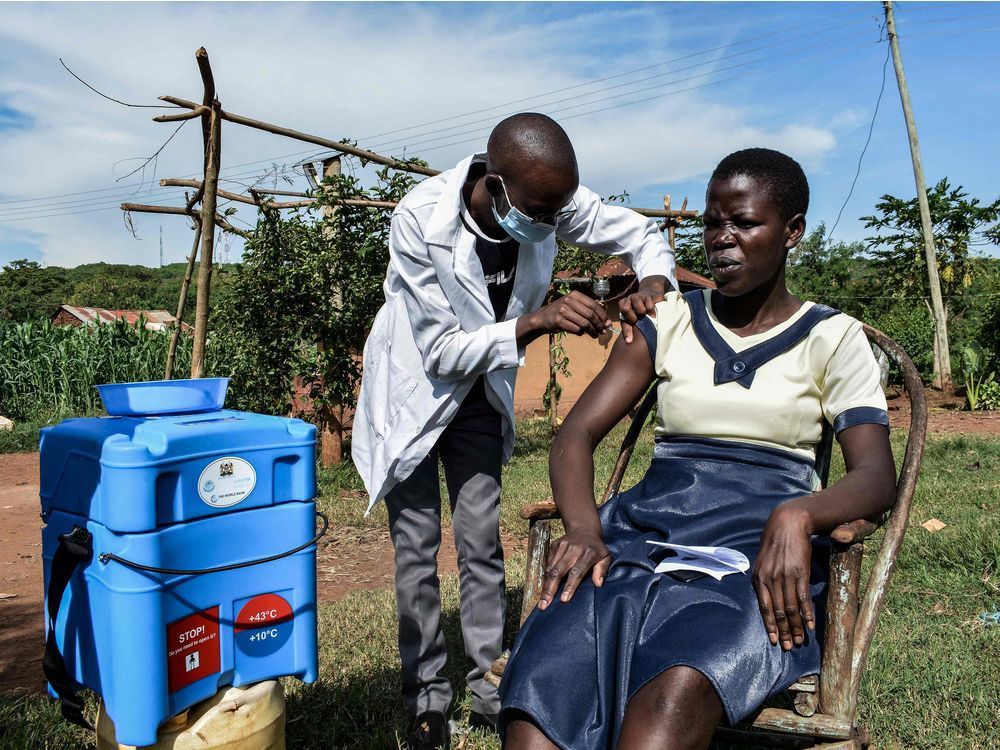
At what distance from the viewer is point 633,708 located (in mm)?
1649

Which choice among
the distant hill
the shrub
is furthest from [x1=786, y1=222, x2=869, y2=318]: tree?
the distant hill

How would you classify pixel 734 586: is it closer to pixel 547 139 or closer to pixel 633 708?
pixel 633 708

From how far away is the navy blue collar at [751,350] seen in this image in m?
2.16

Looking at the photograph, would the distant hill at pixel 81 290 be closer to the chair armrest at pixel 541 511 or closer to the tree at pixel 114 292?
the tree at pixel 114 292

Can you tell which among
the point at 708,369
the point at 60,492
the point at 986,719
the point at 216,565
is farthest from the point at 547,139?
the point at 986,719

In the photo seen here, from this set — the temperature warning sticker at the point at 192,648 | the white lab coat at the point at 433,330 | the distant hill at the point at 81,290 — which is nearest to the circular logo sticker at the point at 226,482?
the temperature warning sticker at the point at 192,648

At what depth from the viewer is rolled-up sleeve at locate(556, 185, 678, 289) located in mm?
2877

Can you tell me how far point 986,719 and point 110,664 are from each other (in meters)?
2.61

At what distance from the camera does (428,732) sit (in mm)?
2668

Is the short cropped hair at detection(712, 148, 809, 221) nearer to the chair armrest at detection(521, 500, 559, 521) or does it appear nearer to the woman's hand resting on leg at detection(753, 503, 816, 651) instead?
the woman's hand resting on leg at detection(753, 503, 816, 651)

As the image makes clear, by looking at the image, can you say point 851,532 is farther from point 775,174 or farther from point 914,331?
point 914,331

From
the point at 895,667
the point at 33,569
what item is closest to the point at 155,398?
the point at 895,667

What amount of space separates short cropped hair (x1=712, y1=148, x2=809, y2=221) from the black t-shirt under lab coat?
0.78 meters

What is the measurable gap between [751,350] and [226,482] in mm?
1386
